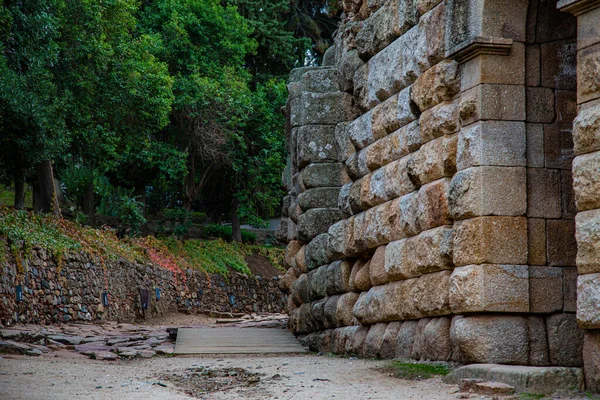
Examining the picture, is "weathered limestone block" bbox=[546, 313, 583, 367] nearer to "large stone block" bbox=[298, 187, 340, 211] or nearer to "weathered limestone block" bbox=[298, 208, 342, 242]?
"weathered limestone block" bbox=[298, 208, 342, 242]

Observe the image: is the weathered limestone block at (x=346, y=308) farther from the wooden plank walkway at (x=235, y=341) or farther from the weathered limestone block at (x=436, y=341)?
the weathered limestone block at (x=436, y=341)

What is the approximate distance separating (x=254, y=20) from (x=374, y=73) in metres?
25.6

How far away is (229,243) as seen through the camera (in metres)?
33.9

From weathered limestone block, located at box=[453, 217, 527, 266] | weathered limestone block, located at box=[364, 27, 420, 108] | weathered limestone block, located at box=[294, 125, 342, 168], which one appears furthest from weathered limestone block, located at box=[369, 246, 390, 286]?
weathered limestone block, located at box=[294, 125, 342, 168]

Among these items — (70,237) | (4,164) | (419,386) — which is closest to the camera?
(419,386)

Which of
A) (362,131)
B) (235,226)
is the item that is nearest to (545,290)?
(362,131)

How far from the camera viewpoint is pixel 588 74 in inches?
236

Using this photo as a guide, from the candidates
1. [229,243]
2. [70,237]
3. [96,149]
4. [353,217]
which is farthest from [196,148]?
[353,217]

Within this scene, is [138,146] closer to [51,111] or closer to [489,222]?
[51,111]

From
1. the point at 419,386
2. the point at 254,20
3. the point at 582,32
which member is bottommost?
the point at 419,386

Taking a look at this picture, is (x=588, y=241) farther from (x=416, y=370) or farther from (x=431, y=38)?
(x=431, y=38)

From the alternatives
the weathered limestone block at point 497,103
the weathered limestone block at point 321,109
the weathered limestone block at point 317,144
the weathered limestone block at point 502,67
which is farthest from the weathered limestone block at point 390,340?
the weathered limestone block at point 321,109

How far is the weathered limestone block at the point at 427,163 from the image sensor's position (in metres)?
7.72

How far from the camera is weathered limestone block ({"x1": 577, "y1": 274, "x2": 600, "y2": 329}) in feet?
19.0
